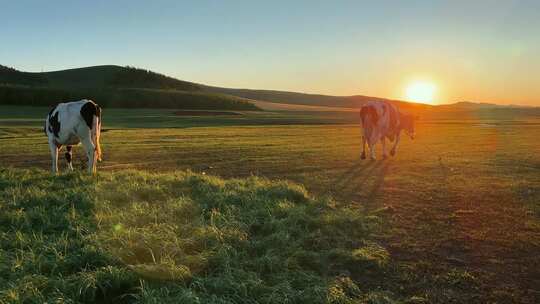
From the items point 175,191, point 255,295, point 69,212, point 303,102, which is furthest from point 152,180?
point 303,102

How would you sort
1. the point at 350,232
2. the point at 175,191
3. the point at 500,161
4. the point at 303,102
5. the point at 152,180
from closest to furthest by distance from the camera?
the point at 350,232 < the point at 175,191 < the point at 152,180 < the point at 500,161 < the point at 303,102

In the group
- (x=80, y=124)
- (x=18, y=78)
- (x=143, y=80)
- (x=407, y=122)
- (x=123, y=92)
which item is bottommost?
(x=80, y=124)

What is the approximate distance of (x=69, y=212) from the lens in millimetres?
8078

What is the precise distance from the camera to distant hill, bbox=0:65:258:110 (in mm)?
78438

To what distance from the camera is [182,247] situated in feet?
21.4

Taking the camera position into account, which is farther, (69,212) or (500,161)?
(500,161)

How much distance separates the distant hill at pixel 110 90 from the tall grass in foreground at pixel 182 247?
7529 centimetres

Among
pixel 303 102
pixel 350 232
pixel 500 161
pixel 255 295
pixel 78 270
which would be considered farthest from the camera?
pixel 303 102

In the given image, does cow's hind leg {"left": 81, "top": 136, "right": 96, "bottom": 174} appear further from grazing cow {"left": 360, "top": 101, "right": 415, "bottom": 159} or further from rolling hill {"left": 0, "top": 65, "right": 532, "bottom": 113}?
rolling hill {"left": 0, "top": 65, "right": 532, "bottom": 113}

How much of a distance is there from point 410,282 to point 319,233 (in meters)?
2.03

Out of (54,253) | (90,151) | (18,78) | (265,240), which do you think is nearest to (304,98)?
(18,78)

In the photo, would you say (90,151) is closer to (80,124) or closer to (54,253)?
(80,124)

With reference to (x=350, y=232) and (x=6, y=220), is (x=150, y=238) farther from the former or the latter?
Result: (x=350, y=232)

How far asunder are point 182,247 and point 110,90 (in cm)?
9639
